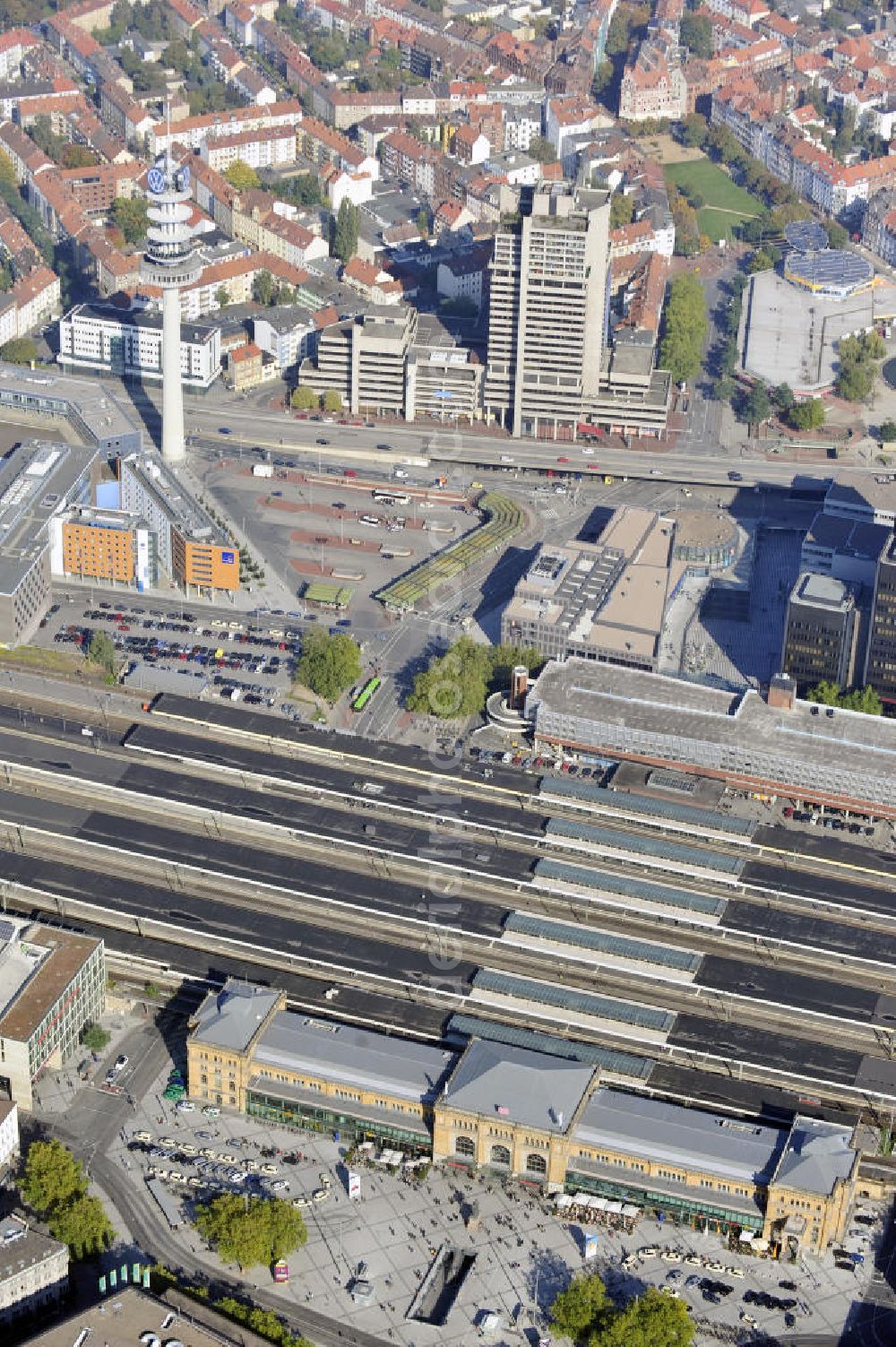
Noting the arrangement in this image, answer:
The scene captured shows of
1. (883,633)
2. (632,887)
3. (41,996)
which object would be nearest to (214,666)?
(632,887)

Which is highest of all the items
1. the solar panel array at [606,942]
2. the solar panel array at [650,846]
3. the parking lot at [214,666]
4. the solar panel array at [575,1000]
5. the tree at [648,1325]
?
the tree at [648,1325]

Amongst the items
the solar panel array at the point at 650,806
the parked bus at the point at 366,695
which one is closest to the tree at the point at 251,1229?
the solar panel array at the point at 650,806

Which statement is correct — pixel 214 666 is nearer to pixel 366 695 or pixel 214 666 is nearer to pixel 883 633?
pixel 366 695

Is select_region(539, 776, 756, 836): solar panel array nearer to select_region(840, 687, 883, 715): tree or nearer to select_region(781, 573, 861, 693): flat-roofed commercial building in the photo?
select_region(840, 687, 883, 715): tree

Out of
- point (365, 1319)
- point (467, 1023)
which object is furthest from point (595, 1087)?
point (365, 1319)

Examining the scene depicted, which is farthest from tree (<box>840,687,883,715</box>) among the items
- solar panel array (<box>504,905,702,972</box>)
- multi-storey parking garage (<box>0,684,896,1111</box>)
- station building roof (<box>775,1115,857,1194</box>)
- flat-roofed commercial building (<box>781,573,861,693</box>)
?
station building roof (<box>775,1115,857,1194</box>)

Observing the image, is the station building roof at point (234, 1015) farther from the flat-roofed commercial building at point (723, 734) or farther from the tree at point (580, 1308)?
the flat-roofed commercial building at point (723, 734)
